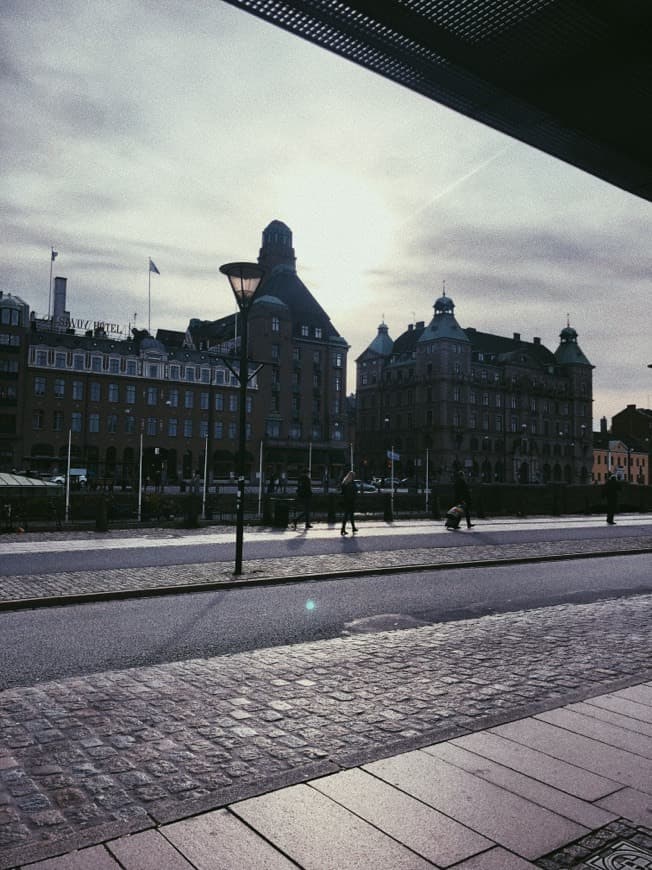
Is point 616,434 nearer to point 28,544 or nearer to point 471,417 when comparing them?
point 471,417

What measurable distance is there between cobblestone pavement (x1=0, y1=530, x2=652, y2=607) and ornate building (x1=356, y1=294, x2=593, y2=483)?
280 feet

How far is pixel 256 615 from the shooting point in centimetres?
860

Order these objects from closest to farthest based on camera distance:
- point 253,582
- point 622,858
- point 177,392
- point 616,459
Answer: point 622,858 → point 253,582 → point 177,392 → point 616,459

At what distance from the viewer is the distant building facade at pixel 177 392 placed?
70875mm

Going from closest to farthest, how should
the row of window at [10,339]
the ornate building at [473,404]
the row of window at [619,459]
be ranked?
1. the row of window at [10,339]
2. the ornate building at [473,404]
3. the row of window at [619,459]

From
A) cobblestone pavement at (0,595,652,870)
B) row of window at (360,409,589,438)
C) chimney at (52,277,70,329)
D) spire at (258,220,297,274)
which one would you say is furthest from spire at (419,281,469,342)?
cobblestone pavement at (0,595,652,870)

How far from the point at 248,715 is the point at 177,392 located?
79180mm

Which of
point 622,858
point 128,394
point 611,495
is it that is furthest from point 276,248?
point 622,858

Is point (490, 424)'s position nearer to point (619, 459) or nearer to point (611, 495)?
point (619, 459)

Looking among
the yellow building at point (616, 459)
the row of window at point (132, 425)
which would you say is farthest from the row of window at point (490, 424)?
the row of window at point (132, 425)

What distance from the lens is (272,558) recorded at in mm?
14281

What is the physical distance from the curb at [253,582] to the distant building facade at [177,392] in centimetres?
4575

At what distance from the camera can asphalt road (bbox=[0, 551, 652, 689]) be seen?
258 inches

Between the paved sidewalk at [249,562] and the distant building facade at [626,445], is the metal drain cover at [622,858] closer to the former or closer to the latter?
the paved sidewalk at [249,562]
